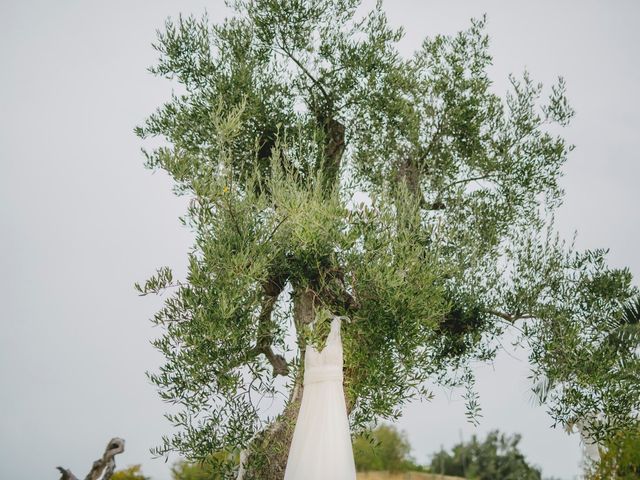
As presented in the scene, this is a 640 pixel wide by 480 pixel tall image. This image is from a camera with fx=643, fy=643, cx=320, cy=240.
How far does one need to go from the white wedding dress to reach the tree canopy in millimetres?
359

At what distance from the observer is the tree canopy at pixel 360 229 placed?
8.16 metres

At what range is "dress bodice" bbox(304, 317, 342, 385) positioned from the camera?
816cm

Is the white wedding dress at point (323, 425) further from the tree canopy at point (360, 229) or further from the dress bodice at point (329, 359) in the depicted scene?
the tree canopy at point (360, 229)

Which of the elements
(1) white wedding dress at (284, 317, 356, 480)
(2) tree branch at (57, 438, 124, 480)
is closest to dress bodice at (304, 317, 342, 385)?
(1) white wedding dress at (284, 317, 356, 480)

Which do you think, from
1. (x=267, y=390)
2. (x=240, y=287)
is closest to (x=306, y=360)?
(x=267, y=390)

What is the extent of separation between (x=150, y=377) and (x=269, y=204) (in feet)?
9.24

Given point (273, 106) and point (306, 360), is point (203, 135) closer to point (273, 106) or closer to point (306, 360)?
point (273, 106)

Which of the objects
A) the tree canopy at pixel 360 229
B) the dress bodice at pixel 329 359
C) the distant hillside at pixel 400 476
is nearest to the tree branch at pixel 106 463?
the tree canopy at pixel 360 229

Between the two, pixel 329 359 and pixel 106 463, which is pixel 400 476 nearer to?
pixel 106 463

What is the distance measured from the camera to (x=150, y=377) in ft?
27.2

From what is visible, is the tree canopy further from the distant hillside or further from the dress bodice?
the distant hillside

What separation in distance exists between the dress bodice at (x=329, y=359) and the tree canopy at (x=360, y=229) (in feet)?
0.71

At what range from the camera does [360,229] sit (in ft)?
26.9

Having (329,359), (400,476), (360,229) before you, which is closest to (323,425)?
(329,359)
